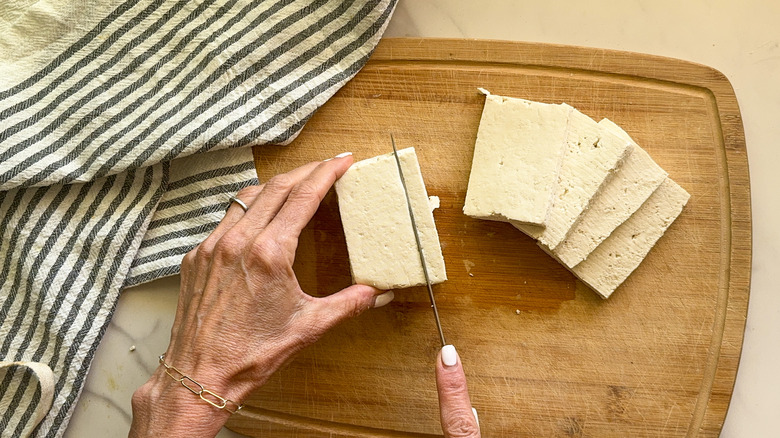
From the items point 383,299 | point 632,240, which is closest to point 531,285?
point 632,240

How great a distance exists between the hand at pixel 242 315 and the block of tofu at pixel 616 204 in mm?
681

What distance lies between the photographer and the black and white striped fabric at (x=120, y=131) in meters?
1.90

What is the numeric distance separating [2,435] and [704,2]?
2.76 m

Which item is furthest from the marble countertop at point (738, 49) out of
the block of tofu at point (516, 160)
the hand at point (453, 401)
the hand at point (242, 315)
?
the hand at point (453, 401)

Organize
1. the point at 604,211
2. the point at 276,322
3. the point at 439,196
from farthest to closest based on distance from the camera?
the point at 439,196 → the point at 604,211 → the point at 276,322

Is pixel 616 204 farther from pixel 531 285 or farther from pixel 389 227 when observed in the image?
pixel 389 227

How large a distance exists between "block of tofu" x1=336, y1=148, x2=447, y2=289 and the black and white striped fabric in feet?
1.15

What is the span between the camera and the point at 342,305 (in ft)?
5.89

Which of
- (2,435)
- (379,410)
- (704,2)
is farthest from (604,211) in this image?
(2,435)

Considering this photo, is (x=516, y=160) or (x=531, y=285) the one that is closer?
(x=516, y=160)

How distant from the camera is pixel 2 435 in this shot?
1979mm

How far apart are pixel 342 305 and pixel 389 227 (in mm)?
274

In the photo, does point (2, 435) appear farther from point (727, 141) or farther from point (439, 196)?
point (727, 141)

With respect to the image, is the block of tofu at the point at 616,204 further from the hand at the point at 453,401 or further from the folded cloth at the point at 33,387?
the folded cloth at the point at 33,387
